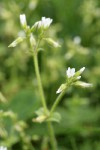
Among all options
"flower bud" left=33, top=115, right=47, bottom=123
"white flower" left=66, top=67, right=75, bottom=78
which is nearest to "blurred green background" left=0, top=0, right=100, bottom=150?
"flower bud" left=33, top=115, right=47, bottom=123

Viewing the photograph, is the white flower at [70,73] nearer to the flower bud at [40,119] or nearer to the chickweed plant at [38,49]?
the chickweed plant at [38,49]

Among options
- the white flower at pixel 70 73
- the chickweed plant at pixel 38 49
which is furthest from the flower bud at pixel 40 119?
the white flower at pixel 70 73

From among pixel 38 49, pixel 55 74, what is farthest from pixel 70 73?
pixel 55 74

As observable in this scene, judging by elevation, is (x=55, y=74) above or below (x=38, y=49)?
above

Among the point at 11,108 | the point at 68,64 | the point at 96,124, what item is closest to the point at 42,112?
the point at 11,108

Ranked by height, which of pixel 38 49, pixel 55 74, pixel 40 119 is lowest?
pixel 40 119

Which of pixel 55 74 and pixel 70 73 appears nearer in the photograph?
pixel 70 73

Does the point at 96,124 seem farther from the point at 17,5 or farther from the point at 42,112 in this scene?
the point at 17,5

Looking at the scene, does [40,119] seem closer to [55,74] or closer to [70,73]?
[70,73]
